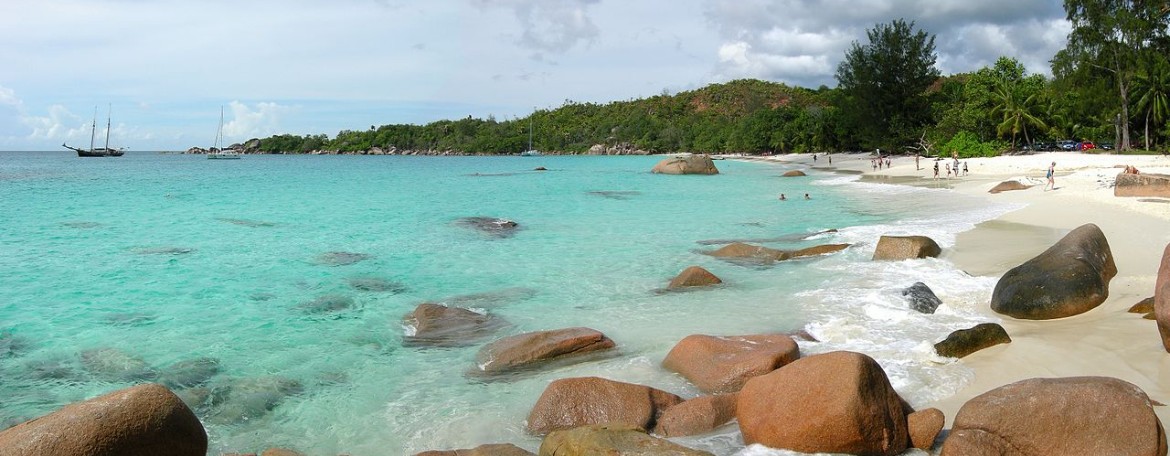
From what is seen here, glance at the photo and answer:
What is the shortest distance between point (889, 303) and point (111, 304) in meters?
12.7

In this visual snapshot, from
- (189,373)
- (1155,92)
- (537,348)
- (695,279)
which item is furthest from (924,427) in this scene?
(1155,92)

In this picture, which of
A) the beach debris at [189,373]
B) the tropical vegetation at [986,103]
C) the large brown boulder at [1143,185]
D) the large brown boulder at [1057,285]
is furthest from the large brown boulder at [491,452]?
the tropical vegetation at [986,103]

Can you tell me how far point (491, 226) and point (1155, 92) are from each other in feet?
146

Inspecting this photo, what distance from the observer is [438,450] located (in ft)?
20.4

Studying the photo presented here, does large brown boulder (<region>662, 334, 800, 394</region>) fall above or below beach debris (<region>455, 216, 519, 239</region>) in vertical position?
below

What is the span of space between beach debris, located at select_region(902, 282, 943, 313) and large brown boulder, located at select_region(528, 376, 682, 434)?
4.72 metres

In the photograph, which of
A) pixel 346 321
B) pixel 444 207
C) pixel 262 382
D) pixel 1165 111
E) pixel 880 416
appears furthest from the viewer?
pixel 1165 111

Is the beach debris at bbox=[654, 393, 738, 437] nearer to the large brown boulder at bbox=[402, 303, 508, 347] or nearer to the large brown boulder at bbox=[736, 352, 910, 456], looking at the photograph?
the large brown boulder at bbox=[736, 352, 910, 456]

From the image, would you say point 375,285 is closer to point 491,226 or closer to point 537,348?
point 537,348

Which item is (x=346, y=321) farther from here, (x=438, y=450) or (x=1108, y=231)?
(x=1108, y=231)

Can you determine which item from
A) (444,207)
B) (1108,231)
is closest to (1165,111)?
(1108,231)

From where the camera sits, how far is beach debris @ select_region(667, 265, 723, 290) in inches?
486

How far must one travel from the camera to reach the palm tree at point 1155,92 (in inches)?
1678

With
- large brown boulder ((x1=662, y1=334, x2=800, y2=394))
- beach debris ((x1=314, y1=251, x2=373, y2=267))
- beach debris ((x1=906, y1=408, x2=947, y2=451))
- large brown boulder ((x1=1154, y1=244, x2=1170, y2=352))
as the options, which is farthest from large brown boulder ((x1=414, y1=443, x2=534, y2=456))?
beach debris ((x1=314, y1=251, x2=373, y2=267))
